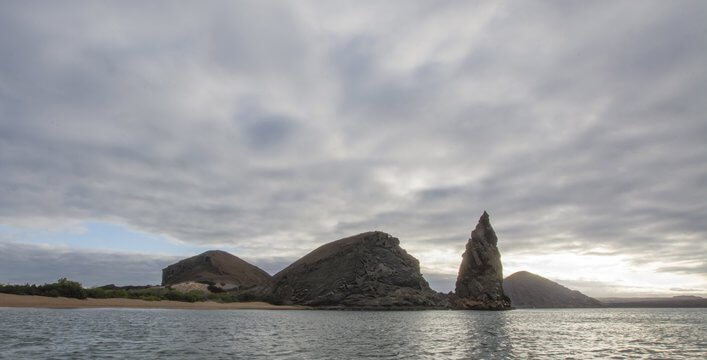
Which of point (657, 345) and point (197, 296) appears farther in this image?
point (197, 296)

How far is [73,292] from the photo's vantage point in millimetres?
141000

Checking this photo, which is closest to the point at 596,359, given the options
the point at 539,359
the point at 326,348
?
the point at 539,359

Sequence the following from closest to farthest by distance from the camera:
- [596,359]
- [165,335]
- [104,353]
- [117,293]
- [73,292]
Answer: [104,353], [596,359], [165,335], [73,292], [117,293]

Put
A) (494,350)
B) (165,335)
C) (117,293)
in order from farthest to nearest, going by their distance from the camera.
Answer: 1. (117,293)
2. (165,335)
3. (494,350)

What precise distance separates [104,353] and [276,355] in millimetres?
12838

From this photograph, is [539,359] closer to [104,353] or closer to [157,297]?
[104,353]

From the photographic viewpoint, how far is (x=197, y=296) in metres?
196

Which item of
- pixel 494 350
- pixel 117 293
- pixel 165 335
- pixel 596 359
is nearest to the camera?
pixel 596 359

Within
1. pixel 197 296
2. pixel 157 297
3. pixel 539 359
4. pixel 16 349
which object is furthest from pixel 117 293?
pixel 539 359

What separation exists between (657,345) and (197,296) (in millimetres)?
172473

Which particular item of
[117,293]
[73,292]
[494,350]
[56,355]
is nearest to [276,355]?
[56,355]

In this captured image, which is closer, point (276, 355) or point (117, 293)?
point (276, 355)

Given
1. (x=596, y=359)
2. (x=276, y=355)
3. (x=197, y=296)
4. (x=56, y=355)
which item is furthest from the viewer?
(x=197, y=296)

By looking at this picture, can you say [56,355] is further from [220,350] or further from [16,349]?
[220,350]
